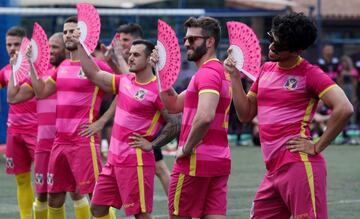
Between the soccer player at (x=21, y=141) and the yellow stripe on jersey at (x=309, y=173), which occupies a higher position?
the yellow stripe on jersey at (x=309, y=173)

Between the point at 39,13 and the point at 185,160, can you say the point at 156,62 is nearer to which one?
the point at 185,160

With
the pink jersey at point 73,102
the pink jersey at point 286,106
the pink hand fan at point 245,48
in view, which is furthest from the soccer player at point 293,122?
the pink jersey at point 73,102

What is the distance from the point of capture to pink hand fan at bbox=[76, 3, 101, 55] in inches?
371

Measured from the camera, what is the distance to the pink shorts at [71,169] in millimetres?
9914

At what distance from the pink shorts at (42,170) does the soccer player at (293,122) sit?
3.41 m

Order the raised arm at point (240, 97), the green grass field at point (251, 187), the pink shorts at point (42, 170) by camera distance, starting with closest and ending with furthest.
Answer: the raised arm at point (240, 97)
the pink shorts at point (42, 170)
the green grass field at point (251, 187)

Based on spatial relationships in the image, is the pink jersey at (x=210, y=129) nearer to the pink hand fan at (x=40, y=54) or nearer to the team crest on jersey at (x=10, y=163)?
the pink hand fan at (x=40, y=54)

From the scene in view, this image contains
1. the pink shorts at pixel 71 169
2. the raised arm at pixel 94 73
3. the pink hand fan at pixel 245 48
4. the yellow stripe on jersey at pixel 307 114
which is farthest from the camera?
the pink shorts at pixel 71 169

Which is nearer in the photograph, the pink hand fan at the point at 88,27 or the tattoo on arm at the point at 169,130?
the tattoo on arm at the point at 169,130

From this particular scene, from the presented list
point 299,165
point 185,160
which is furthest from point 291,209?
point 185,160

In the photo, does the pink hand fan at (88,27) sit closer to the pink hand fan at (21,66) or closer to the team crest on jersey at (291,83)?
the pink hand fan at (21,66)

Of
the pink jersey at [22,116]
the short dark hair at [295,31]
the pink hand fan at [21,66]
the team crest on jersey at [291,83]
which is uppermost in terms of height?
the short dark hair at [295,31]

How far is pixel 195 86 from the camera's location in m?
8.20

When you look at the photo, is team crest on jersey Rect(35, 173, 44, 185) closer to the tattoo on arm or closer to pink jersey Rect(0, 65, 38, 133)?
pink jersey Rect(0, 65, 38, 133)
